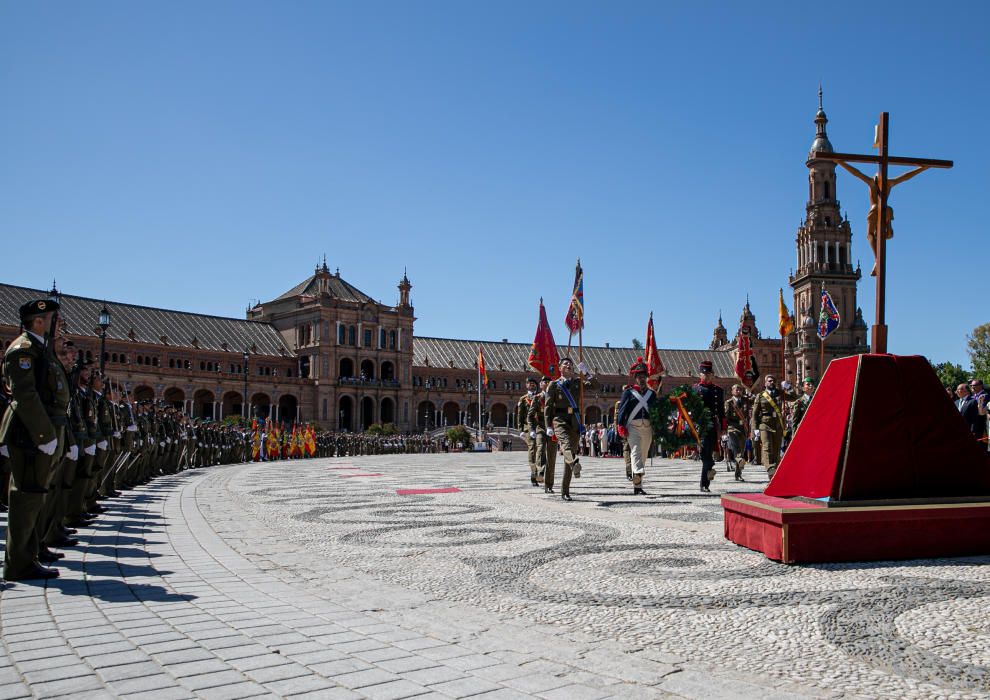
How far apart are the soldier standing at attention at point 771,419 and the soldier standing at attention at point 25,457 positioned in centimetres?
1231

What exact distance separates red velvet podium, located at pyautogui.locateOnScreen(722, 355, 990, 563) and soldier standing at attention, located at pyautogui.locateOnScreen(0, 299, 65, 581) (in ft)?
18.9

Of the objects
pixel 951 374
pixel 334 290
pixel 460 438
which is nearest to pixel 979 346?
pixel 951 374

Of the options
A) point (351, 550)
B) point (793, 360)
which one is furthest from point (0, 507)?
point (793, 360)

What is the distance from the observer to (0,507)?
10.1 meters

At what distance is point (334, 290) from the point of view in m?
104

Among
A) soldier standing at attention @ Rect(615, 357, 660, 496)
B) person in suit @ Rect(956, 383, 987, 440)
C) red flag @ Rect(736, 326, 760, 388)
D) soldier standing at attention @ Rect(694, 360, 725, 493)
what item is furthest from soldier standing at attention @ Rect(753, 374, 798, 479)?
person in suit @ Rect(956, 383, 987, 440)

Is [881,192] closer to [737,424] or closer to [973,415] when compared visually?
[737,424]

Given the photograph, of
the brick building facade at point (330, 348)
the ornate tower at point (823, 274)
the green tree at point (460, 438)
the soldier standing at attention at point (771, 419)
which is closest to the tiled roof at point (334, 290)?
the brick building facade at point (330, 348)

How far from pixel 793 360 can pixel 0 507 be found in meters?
99.9

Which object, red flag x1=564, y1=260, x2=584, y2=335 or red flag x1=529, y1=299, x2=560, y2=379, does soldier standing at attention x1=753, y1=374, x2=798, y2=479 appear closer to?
red flag x1=529, y1=299, x2=560, y2=379

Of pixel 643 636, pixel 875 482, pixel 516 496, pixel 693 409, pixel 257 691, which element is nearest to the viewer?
pixel 257 691

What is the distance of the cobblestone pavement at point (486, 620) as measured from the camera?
3611 mm

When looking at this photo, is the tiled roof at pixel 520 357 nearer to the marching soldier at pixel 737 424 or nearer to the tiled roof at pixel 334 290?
the tiled roof at pixel 334 290

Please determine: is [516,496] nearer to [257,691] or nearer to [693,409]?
[257,691]
